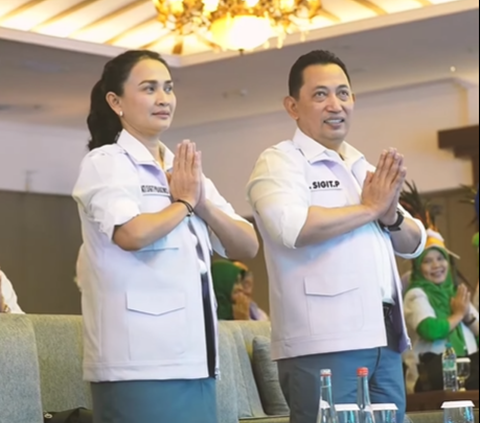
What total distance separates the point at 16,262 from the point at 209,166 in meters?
4.98

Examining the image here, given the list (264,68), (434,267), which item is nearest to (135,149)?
(434,267)

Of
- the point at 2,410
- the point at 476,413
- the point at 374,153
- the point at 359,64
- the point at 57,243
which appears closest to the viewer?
the point at 2,410

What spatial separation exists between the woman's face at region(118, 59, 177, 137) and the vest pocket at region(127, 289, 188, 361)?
0.41m

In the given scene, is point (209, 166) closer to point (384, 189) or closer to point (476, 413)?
point (476, 413)

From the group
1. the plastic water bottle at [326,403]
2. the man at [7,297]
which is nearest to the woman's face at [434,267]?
the man at [7,297]

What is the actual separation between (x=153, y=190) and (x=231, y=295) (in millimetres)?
4289

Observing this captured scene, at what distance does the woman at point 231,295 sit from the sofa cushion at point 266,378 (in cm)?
200

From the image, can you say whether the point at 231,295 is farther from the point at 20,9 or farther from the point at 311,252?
the point at 311,252

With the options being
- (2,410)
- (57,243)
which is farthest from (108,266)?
(57,243)

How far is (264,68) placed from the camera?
8125 mm

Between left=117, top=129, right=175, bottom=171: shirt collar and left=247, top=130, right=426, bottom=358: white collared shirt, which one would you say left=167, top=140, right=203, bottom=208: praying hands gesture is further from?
left=247, top=130, right=426, bottom=358: white collared shirt

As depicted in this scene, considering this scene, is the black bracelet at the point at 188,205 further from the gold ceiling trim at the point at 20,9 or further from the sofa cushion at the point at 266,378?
the gold ceiling trim at the point at 20,9

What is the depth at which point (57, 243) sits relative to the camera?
5711 millimetres

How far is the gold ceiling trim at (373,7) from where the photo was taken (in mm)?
7246
